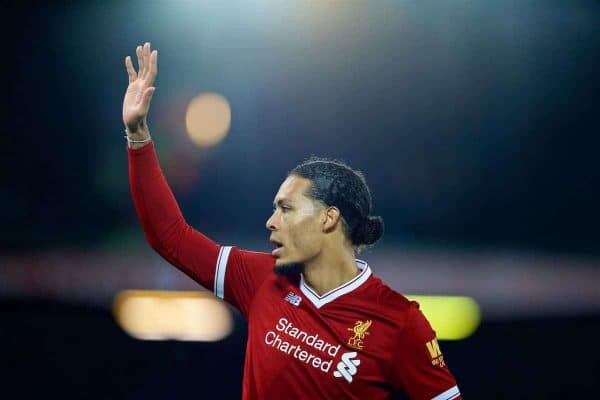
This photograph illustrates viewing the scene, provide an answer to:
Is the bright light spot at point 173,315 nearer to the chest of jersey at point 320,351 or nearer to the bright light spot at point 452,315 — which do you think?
the bright light spot at point 452,315

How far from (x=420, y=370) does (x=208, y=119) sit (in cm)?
248

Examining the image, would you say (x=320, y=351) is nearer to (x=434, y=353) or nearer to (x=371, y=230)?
(x=434, y=353)

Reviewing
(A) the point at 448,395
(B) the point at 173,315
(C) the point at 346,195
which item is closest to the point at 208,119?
(B) the point at 173,315

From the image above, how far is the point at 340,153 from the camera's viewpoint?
396 cm

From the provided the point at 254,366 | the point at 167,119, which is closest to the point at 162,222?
the point at 254,366

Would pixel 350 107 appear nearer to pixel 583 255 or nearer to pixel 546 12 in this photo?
pixel 546 12

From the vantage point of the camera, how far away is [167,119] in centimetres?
393

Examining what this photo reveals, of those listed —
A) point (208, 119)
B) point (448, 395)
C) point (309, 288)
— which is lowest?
point (448, 395)

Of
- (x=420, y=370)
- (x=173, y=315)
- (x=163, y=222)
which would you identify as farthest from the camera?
(x=173, y=315)

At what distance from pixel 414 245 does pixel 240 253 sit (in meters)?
2.06

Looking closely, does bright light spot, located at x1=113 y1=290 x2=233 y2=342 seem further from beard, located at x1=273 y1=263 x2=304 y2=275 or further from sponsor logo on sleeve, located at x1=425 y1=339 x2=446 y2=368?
sponsor logo on sleeve, located at x1=425 y1=339 x2=446 y2=368

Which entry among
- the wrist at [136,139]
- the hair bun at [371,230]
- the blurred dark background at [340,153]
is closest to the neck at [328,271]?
the hair bun at [371,230]

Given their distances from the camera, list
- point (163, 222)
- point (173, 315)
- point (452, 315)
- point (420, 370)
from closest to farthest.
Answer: point (420, 370) < point (163, 222) < point (452, 315) < point (173, 315)

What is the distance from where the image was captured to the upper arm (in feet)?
5.86
